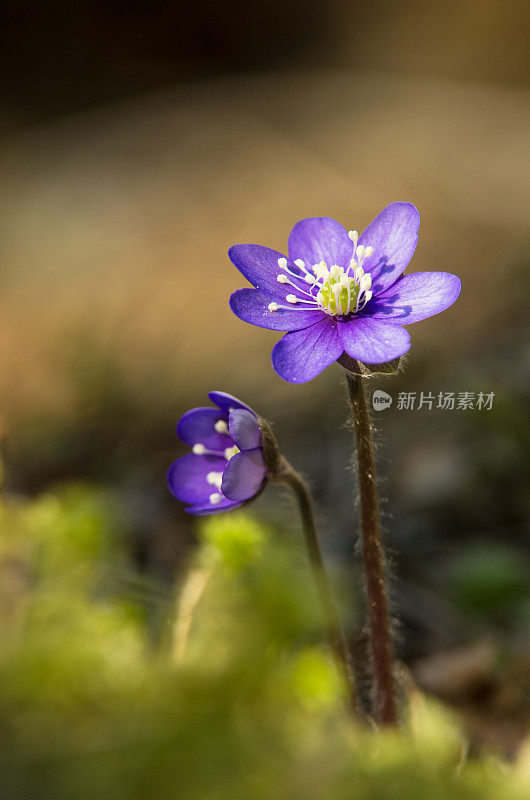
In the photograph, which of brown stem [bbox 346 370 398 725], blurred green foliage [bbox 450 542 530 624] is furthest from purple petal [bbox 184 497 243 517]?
blurred green foliage [bbox 450 542 530 624]

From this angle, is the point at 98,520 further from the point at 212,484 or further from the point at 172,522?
the point at 172,522

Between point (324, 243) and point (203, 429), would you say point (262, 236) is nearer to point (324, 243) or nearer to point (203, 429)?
point (324, 243)

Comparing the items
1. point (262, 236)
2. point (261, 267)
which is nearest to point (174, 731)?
point (261, 267)

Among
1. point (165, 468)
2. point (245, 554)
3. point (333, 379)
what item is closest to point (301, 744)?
point (245, 554)

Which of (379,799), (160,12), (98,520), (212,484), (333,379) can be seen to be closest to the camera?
(379,799)

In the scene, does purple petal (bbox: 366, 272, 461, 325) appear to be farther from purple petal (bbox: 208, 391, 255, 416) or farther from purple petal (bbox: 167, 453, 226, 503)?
purple petal (bbox: 167, 453, 226, 503)

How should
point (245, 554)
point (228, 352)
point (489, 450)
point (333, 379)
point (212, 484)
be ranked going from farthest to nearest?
point (228, 352) < point (333, 379) < point (489, 450) < point (212, 484) < point (245, 554)

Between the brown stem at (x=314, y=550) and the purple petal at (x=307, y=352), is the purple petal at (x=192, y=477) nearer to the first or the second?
the brown stem at (x=314, y=550)
